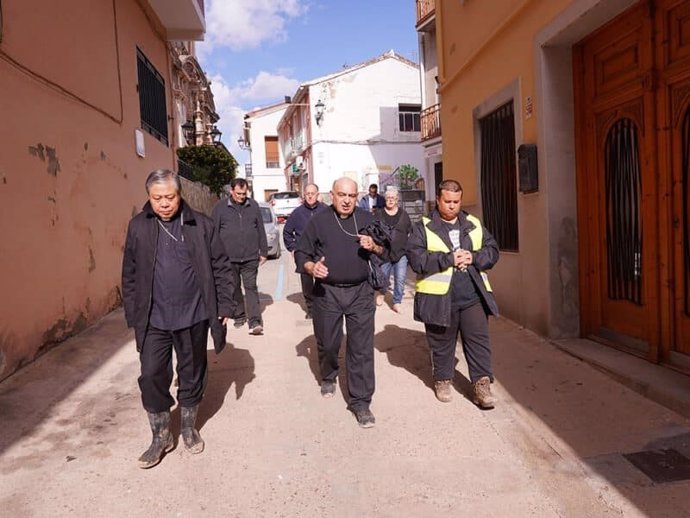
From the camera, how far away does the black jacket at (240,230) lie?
651cm

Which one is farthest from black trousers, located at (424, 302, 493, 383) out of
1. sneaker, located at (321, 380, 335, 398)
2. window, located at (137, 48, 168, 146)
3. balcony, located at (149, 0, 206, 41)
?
balcony, located at (149, 0, 206, 41)

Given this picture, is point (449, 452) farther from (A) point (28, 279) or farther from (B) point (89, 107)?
(B) point (89, 107)

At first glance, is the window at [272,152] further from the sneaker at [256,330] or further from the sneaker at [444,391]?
the sneaker at [444,391]

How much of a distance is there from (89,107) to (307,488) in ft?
19.4

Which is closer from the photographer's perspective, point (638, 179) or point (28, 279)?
point (638, 179)

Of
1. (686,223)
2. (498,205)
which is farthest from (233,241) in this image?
(686,223)

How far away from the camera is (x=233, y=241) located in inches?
256

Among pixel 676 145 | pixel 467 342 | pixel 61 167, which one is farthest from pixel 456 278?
pixel 61 167

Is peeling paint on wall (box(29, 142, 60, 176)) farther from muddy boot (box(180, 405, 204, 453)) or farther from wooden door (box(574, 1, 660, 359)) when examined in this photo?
wooden door (box(574, 1, 660, 359))

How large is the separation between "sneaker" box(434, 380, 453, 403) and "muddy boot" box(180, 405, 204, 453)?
178cm

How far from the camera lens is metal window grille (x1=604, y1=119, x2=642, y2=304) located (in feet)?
15.5

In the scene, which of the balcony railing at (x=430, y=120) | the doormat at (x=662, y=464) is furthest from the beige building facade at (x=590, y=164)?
the balcony railing at (x=430, y=120)

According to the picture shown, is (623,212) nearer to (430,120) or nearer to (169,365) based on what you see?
(169,365)

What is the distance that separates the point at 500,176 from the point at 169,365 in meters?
4.90
